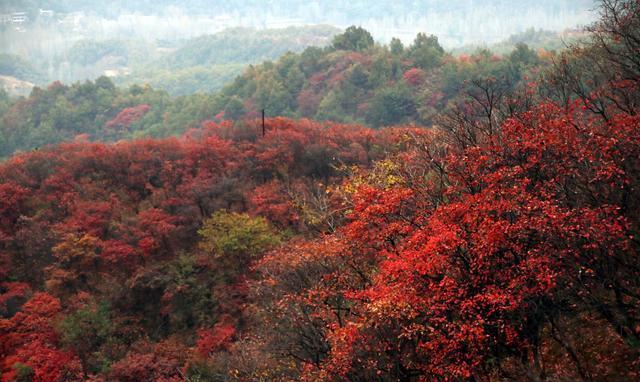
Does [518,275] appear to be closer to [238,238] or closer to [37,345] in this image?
[238,238]

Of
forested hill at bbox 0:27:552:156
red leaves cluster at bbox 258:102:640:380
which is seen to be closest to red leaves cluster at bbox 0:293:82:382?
red leaves cluster at bbox 258:102:640:380

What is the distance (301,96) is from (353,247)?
300 ft

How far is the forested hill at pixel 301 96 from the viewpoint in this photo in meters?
94.7

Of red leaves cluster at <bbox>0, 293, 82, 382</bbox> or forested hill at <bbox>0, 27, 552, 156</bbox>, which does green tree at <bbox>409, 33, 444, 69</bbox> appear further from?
red leaves cluster at <bbox>0, 293, 82, 382</bbox>

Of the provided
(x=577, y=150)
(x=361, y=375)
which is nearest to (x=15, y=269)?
(x=361, y=375)

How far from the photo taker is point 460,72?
307 ft

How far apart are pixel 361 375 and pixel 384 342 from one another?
141cm

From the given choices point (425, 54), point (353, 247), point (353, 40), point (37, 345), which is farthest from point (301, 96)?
point (353, 247)

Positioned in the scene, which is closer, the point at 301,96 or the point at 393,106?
the point at 393,106

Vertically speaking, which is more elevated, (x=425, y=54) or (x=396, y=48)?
(x=396, y=48)

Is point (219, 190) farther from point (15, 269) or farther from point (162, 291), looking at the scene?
point (15, 269)

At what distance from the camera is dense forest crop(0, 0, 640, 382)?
14.9 meters

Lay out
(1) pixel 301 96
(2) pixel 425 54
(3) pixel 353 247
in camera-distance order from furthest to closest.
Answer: (1) pixel 301 96, (2) pixel 425 54, (3) pixel 353 247

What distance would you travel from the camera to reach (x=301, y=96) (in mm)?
109500
